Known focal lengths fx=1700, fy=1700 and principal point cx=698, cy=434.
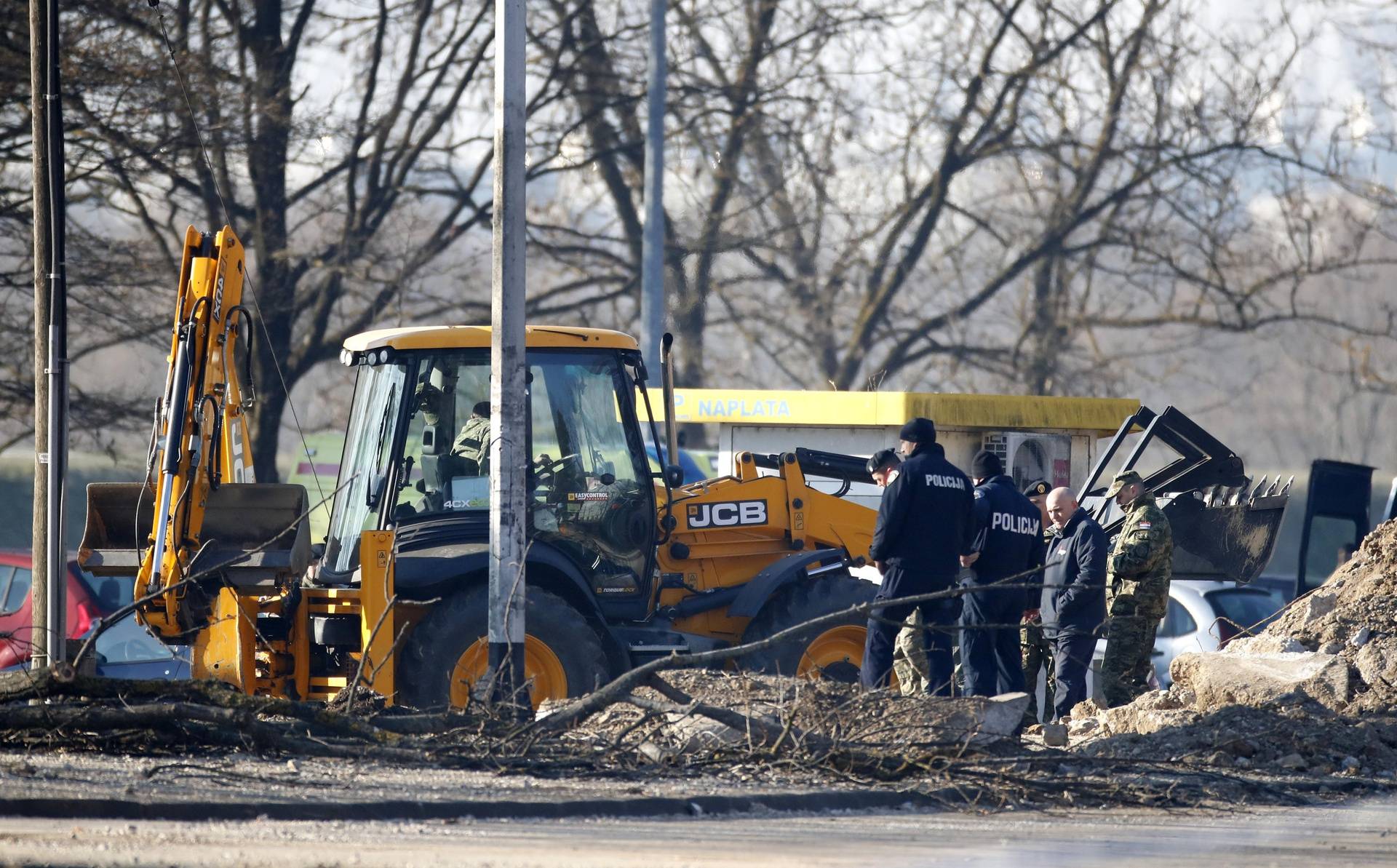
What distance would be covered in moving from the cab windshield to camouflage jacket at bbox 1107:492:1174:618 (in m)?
3.00

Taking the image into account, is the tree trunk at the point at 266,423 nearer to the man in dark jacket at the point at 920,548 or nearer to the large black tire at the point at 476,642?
the large black tire at the point at 476,642

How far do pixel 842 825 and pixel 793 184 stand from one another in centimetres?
1806

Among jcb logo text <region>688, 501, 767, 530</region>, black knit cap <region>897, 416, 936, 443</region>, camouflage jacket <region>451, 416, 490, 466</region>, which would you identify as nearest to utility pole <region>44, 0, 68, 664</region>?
camouflage jacket <region>451, 416, 490, 466</region>

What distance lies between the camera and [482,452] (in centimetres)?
1014

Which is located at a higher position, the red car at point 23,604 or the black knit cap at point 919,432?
the black knit cap at point 919,432

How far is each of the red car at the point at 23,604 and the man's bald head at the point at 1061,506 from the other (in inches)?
281

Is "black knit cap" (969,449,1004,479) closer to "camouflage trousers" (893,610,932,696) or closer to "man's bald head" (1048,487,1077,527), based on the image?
"man's bald head" (1048,487,1077,527)

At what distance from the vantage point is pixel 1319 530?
33.1m

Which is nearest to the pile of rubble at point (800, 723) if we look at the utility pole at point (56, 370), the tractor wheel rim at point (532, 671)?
the tractor wheel rim at point (532, 671)

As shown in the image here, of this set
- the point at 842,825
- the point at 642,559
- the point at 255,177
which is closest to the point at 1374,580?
the point at 642,559

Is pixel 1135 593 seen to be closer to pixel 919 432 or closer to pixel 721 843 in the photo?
pixel 919 432

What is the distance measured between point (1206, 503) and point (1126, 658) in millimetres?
2649

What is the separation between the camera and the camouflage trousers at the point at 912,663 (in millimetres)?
10227

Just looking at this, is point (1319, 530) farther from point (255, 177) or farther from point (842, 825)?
point (842, 825)
